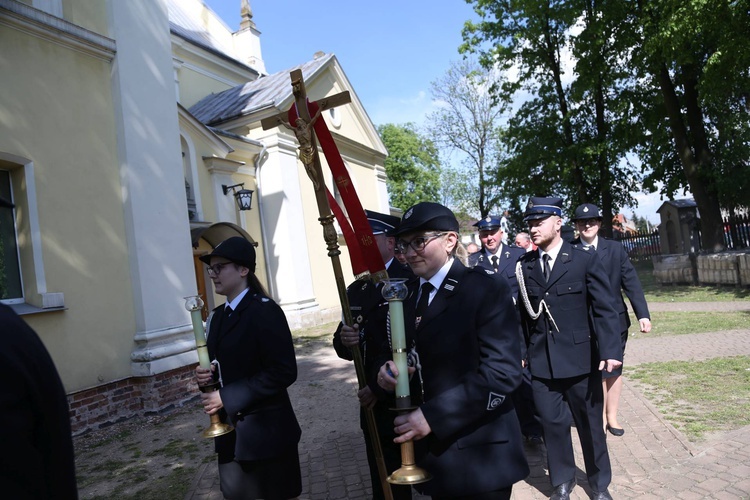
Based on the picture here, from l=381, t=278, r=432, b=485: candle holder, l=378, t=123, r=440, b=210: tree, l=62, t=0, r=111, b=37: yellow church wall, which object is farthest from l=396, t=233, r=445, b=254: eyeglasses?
l=378, t=123, r=440, b=210: tree

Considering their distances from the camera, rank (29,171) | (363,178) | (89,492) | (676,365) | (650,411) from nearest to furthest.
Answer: (89,492), (650,411), (29,171), (676,365), (363,178)

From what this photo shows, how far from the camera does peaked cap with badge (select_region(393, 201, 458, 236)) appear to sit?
2.48m

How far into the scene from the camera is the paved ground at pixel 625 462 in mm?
4074

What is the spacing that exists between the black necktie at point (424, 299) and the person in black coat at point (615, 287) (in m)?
2.97

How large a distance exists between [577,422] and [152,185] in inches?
275

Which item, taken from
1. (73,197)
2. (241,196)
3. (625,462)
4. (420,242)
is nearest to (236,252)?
(420,242)

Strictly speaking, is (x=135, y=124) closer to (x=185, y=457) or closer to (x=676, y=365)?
(x=185, y=457)

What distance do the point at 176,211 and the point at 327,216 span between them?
6.24 m

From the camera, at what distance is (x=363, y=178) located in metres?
22.9

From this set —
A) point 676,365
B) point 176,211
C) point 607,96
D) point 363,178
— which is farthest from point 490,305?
point 607,96

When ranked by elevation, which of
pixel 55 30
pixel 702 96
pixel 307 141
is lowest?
pixel 307 141

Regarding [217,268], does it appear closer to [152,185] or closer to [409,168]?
[152,185]

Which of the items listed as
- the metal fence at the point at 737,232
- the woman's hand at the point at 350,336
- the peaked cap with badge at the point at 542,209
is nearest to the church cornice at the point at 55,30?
the woman's hand at the point at 350,336

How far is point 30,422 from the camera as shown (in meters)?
1.56
